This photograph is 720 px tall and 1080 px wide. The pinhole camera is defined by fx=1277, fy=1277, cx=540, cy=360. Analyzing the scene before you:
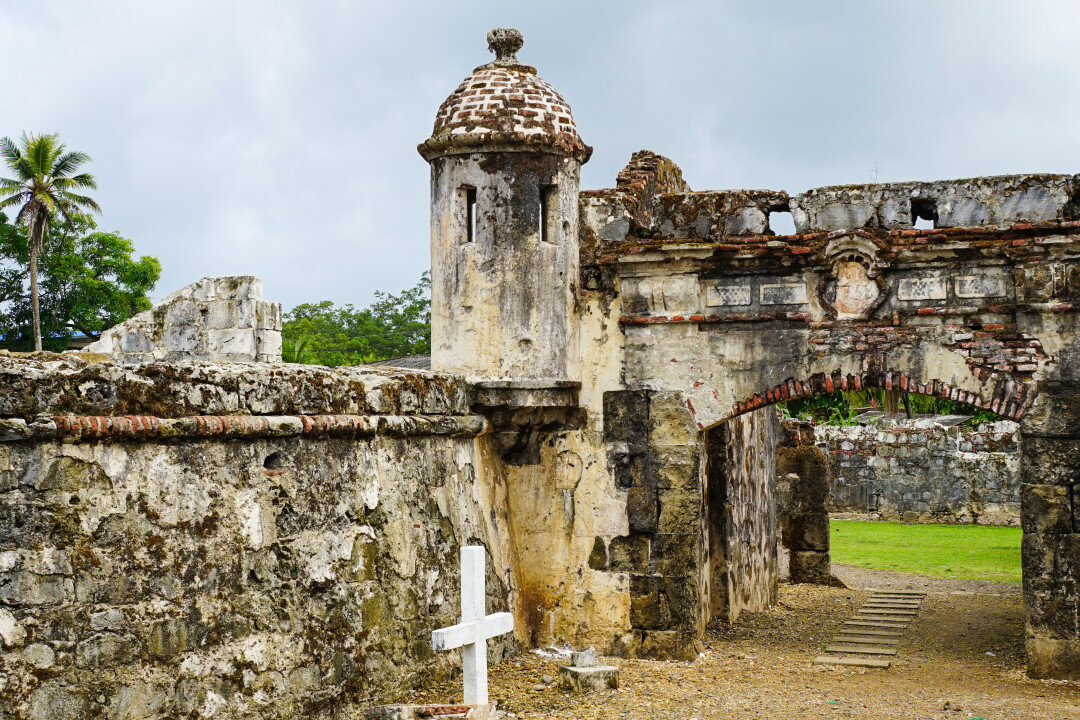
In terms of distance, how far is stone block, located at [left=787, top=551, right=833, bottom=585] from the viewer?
1617cm

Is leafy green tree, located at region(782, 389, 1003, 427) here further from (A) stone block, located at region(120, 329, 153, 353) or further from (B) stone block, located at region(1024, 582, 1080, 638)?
(A) stone block, located at region(120, 329, 153, 353)

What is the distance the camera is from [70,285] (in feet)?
118

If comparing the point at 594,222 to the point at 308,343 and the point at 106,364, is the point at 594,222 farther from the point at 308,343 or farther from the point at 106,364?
the point at 308,343

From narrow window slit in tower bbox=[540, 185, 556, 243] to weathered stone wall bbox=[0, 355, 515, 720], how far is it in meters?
1.84

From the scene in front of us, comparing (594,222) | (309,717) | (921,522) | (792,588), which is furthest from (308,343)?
(309,717)

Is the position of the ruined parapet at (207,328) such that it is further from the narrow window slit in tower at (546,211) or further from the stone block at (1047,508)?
the stone block at (1047,508)

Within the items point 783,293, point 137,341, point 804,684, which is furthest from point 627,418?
point 137,341

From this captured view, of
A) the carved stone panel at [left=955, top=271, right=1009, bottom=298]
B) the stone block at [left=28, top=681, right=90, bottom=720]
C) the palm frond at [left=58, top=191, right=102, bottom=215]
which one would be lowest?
the stone block at [left=28, top=681, right=90, bottom=720]

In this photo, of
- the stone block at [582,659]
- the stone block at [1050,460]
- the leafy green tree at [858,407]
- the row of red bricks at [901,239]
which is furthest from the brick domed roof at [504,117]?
the leafy green tree at [858,407]

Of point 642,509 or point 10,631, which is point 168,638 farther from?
point 642,509

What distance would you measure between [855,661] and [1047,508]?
2151mm

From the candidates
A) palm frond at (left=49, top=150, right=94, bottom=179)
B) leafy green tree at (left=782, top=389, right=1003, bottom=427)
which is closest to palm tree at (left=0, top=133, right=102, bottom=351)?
palm frond at (left=49, top=150, right=94, bottom=179)

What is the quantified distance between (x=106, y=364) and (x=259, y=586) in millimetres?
1637

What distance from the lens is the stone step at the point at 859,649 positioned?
11156mm
